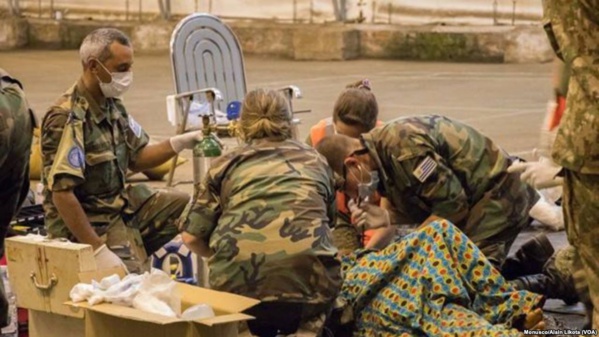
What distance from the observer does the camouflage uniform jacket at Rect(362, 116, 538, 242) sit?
602cm

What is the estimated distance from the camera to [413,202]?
6211 millimetres

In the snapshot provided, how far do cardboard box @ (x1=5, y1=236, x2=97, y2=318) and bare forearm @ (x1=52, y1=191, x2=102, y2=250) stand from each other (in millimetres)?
330

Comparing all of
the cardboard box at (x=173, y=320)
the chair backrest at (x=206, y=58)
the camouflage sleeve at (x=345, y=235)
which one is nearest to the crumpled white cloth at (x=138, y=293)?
the cardboard box at (x=173, y=320)

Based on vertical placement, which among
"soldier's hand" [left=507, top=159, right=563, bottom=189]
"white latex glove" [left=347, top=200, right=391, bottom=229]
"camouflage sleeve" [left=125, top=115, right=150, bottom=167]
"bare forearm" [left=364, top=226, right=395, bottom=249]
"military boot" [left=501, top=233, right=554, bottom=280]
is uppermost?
"soldier's hand" [left=507, top=159, right=563, bottom=189]

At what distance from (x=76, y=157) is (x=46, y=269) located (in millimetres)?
678

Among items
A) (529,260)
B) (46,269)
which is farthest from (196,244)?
(529,260)

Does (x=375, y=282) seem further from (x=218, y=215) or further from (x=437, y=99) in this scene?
(x=437, y=99)

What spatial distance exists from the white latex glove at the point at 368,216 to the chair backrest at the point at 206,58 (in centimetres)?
360

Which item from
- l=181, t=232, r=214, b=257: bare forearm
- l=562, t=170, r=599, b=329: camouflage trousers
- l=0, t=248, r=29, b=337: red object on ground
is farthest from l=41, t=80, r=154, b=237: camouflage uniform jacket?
l=562, t=170, r=599, b=329: camouflage trousers

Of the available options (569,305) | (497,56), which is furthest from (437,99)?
(569,305)

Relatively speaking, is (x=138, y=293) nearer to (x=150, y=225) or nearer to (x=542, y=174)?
(x=150, y=225)

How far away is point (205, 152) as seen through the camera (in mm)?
6512

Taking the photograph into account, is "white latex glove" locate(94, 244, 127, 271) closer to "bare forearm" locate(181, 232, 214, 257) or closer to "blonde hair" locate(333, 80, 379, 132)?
"bare forearm" locate(181, 232, 214, 257)

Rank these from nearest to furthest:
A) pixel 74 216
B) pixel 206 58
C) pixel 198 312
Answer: pixel 198 312 → pixel 74 216 → pixel 206 58
